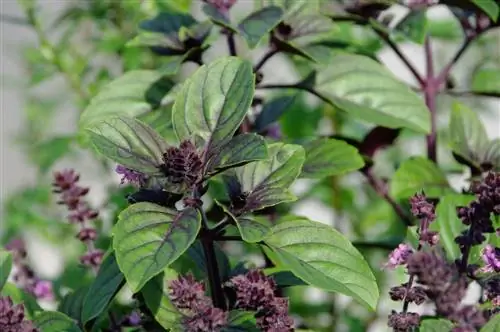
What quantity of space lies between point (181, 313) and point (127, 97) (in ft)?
1.26

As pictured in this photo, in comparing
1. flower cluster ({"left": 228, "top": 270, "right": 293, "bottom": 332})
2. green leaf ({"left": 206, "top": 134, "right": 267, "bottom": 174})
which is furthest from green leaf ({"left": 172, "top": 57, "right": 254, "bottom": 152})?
flower cluster ({"left": 228, "top": 270, "right": 293, "bottom": 332})

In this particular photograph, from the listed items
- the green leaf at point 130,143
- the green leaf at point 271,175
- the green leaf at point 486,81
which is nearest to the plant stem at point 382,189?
the green leaf at point 486,81

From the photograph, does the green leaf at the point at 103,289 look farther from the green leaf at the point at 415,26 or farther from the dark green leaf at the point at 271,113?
the green leaf at the point at 415,26

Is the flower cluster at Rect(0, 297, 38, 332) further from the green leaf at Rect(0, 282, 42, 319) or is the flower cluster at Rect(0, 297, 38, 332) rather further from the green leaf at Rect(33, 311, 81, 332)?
the green leaf at Rect(0, 282, 42, 319)

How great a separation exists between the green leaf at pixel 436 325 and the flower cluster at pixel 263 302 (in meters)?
0.13

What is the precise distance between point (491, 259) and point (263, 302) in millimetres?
233

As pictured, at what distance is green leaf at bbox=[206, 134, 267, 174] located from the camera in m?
0.82

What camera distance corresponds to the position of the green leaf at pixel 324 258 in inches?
32.9

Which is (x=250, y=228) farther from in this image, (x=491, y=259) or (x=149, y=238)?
(x=491, y=259)

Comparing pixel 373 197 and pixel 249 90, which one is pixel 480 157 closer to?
pixel 249 90

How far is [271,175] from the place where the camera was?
3.03 ft

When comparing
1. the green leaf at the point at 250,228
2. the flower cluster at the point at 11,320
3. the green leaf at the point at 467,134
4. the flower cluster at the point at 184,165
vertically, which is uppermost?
the green leaf at the point at 467,134

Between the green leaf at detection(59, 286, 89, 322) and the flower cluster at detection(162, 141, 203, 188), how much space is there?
0.92 ft

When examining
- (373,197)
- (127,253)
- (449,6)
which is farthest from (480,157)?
(373,197)
